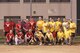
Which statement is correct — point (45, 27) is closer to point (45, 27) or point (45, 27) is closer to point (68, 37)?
point (45, 27)

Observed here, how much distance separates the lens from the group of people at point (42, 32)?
22031mm

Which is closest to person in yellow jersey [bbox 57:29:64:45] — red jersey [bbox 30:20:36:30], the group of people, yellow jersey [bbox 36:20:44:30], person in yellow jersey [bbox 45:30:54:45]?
the group of people

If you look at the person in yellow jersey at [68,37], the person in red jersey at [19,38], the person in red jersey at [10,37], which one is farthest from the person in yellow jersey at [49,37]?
the person in red jersey at [10,37]

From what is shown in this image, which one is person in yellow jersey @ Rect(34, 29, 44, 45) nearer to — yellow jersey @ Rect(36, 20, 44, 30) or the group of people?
the group of people

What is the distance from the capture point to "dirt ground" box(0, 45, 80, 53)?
19.6m

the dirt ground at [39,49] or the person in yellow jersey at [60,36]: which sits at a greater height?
the person in yellow jersey at [60,36]

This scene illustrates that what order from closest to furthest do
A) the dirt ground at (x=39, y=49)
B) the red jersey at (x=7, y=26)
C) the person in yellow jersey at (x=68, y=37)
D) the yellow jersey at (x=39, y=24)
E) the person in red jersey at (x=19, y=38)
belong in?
1. the dirt ground at (x=39, y=49)
2. the person in yellow jersey at (x=68, y=37)
3. the person in red jersey at (x=19, y=38)
4. the yellow jersey at (x=39, y=24)
5. the red jersey at (x=7, y=26)

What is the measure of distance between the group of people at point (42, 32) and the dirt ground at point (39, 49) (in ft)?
2.04

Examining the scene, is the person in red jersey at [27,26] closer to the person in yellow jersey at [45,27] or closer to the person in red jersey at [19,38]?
the person in red jersey at [19,38]

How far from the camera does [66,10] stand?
26.2m

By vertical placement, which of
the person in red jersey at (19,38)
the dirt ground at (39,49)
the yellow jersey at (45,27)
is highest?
the yellow jersey at (45,27)

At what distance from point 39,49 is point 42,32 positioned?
218cm

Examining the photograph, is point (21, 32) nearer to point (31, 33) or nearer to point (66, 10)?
point (31, 33)

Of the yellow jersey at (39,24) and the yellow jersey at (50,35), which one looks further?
the yellow jersey at (39,24)
